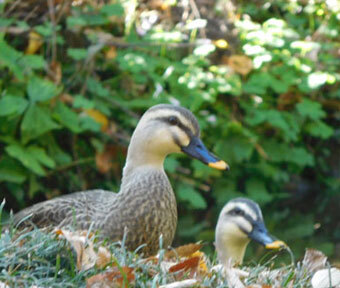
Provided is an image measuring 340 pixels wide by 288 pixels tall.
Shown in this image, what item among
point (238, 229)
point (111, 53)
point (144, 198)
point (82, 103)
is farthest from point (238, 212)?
point (111, 53)

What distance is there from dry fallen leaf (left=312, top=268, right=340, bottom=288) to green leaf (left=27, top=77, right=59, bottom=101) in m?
4.49

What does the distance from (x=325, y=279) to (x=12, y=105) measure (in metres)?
4.52

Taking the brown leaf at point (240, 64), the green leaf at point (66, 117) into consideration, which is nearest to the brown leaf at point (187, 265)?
the green leaf at point (66, 117)

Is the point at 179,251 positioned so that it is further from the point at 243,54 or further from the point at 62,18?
the point at 243,54

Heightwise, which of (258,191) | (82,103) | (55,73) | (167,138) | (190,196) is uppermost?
(167,138)

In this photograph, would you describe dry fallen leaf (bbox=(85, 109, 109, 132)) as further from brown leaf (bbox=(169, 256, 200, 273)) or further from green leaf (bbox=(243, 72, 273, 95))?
brown leaf (bbox=(169, 256, 200, 273))

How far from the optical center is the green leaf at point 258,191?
9102 millimetres

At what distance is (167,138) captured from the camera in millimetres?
4484

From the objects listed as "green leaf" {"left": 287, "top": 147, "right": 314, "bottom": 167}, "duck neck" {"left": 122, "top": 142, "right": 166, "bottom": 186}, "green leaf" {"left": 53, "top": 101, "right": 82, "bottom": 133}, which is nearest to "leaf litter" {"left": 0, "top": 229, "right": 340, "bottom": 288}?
"duck neck" {"left": 122, "top": 142, "right": 166, "bottom": 186}

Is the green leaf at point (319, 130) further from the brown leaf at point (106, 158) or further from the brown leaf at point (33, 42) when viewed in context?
the brown leaf at point (33, 42)

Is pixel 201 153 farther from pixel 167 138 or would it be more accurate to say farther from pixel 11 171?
pixel 11 171

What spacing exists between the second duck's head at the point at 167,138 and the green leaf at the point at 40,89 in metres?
2.67

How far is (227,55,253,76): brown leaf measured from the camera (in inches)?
351

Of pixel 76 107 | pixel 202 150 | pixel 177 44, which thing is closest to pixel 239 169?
pixel 177 44
